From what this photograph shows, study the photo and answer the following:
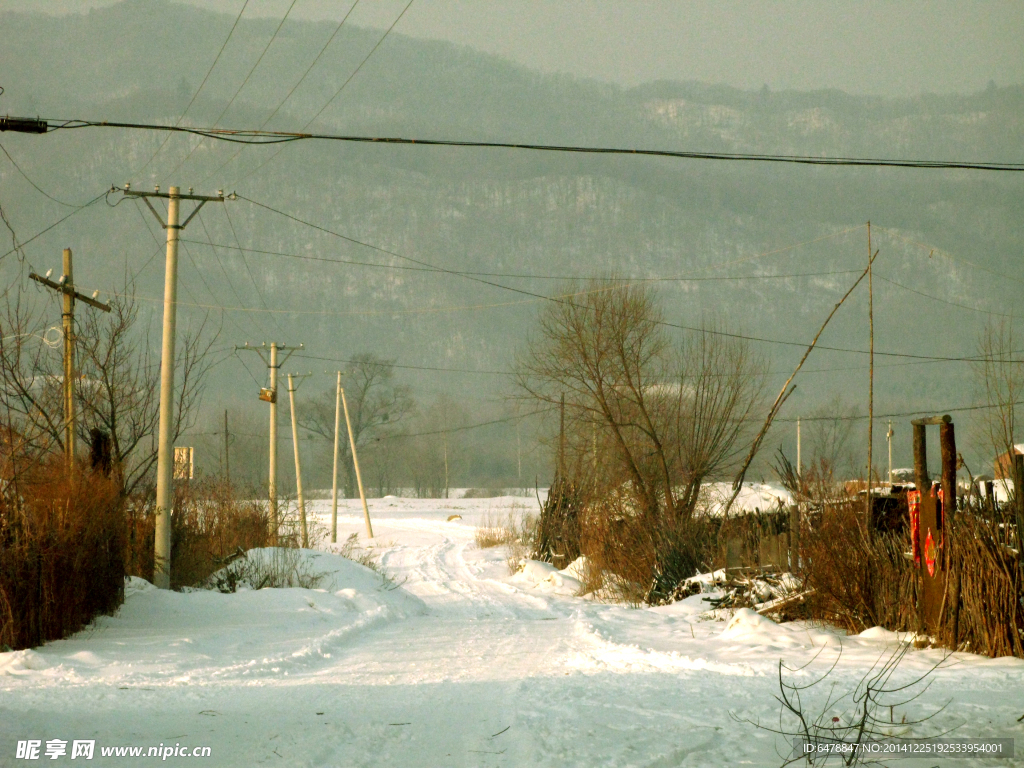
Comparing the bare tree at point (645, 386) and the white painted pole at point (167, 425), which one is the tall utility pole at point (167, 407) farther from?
the bare tree at point (645, 386)

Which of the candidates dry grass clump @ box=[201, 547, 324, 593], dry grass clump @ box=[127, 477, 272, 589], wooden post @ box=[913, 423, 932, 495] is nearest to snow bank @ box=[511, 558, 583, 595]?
dry grass clump @ box=[201, 547, 324, 593]

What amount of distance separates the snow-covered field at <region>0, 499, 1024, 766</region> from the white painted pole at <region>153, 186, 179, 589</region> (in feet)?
7.95

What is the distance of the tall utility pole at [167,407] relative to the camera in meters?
17.5

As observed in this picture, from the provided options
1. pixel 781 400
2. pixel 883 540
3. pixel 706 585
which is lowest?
pixel 706 585

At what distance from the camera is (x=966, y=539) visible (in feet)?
33.0

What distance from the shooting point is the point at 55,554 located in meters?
11.0

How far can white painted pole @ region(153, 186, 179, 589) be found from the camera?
17.5 meters

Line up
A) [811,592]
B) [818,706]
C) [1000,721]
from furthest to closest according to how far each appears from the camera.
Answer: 1. [811,592]
2. [818,706]
3. [1000,721]

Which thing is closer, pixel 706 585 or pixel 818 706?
pixel 818 706

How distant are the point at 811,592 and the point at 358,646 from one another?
21.6 ft

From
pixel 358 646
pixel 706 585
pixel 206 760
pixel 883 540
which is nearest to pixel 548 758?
pixel 206 760

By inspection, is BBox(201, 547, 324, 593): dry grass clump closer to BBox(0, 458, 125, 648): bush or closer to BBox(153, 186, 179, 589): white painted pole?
BBox(153, 186, 179, 589): white painted pole

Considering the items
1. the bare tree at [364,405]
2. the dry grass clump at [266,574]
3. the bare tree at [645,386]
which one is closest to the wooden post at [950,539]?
the dry grass clump at [266,574]

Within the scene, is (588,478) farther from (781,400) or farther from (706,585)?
(706,585)
